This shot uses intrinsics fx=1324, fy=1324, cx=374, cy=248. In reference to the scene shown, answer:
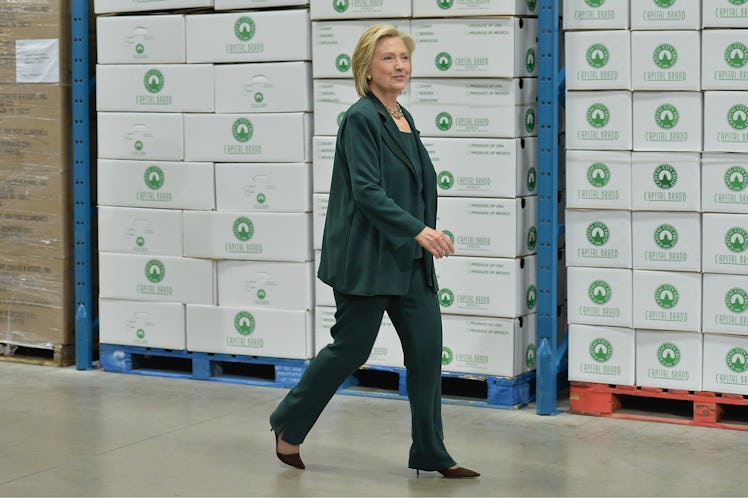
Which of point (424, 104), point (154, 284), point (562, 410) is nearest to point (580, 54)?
point (424, 104)

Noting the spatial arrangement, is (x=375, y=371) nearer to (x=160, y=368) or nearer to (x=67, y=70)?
(x=160, y=368)

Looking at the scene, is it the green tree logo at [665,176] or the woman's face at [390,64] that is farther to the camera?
the green tree logo at [665,176]

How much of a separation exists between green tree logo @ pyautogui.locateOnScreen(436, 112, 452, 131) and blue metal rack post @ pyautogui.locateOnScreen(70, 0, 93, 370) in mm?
2315

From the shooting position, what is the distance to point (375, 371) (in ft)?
25.2

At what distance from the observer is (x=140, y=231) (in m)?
7.78

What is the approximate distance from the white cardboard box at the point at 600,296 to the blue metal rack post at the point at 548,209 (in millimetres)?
140

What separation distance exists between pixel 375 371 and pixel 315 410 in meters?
2.09

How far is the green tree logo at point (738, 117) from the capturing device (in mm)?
6258

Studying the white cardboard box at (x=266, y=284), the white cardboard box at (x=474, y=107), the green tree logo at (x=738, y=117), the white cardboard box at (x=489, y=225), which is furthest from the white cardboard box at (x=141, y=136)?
the green tree logo at (x=738, y=117)

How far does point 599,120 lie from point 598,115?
0.03 metres

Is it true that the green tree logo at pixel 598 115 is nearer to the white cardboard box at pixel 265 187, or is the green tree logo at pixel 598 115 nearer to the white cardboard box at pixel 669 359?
the white cardboard box at pixel 669 359

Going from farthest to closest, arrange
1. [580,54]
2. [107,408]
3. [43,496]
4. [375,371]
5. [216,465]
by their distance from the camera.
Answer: [375,371] < [107,408] < [580,54] < [216,465] < [43,496]

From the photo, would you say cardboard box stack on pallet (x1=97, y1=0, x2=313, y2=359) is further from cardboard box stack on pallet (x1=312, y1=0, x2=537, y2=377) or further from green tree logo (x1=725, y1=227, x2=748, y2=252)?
green tree logo (x1=725, y1=227, x2=748, y2=252)

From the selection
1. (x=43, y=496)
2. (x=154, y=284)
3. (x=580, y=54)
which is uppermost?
(x=580, y=54)
